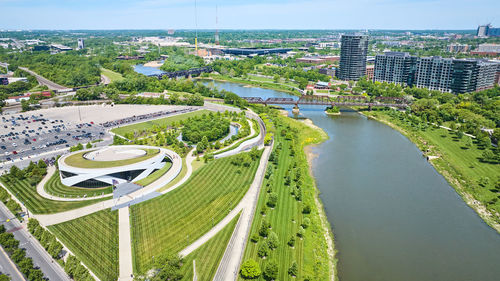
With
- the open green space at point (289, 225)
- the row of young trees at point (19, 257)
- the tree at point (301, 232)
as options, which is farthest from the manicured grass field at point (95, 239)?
the tree at point (301, 232)

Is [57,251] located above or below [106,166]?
below

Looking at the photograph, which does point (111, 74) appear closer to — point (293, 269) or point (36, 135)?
point (36, 135)

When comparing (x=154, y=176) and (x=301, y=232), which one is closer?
(x=301, y=232)

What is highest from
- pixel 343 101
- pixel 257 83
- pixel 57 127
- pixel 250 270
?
pixel 257 83

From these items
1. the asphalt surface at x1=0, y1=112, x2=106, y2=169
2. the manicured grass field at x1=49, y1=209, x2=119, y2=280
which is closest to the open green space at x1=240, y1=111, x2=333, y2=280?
the manicured grass field at x1=49, y1=209, x2=119, y2=280

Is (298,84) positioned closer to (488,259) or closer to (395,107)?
(395,107)

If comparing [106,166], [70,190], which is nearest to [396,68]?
[106,166]

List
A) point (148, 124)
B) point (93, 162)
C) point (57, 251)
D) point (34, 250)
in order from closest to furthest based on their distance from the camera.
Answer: point (57, 251), point (34, 250), point (93, 162), point (148, 124)
